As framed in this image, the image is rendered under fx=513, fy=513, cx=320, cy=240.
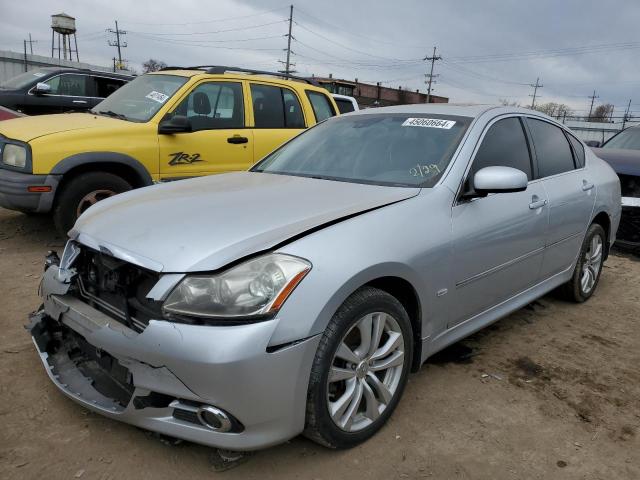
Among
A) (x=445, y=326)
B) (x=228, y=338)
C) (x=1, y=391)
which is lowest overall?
(x=1, y=391)

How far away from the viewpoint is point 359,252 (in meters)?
2.22

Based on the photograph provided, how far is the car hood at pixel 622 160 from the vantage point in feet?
20.8

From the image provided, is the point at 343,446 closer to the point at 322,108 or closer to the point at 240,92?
the point at 240,92

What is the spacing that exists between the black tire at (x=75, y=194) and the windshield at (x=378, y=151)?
6.96 ft

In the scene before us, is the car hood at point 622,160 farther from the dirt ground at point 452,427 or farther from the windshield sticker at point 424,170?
the windshield sticker at point 424,170

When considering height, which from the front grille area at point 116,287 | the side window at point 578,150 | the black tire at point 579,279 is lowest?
the black tire at point 579,279

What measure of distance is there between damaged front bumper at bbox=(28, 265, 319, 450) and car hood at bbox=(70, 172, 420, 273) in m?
0.29

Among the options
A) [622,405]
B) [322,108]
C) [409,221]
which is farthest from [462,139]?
[322,108]

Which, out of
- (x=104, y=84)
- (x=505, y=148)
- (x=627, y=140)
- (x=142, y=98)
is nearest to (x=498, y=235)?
(x=505, y=148)

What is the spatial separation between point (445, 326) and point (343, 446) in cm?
90

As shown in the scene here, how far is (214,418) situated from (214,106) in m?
4.45

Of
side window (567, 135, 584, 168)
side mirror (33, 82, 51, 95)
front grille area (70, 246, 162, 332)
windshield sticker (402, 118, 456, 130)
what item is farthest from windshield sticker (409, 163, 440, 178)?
side mirror (33, 82, 51, 95)

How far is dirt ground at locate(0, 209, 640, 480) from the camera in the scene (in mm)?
2209

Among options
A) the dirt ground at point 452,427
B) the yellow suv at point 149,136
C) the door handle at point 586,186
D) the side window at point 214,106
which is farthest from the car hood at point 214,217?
the side window at point 214,106
